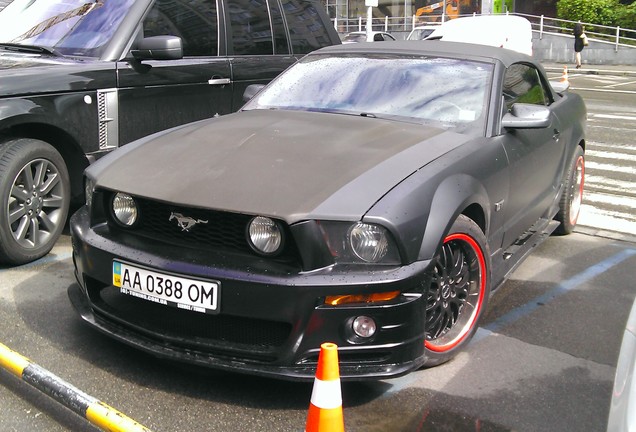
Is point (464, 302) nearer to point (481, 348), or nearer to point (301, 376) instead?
point (481, 348)

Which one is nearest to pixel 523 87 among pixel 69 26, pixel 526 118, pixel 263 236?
pixel 526 118

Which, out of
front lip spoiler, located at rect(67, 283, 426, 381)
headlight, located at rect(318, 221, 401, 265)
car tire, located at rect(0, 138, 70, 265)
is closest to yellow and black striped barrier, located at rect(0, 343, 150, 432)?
front lip spoiler, located at rect(67, 283, 426, 381)

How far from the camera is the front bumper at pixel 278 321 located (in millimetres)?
2965

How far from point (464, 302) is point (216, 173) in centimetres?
143

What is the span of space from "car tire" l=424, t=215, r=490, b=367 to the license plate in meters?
0.98

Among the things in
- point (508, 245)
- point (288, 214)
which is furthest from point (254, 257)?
point (508, 245)

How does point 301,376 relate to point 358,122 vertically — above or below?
below

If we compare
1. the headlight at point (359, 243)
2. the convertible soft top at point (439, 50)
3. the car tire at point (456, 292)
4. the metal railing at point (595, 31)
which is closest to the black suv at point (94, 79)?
the convertible soft top at point (439, 50)

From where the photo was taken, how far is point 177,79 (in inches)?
218

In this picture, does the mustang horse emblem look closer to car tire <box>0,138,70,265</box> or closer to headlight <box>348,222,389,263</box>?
headlight <box>348,222,389,263</box>

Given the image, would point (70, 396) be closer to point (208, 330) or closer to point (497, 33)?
point (208, 330)

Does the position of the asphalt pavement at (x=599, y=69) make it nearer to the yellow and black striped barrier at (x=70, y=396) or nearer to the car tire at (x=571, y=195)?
the car tire at (x=571, y=195)

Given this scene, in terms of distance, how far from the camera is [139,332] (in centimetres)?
332

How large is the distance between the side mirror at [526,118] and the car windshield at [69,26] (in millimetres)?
2896
